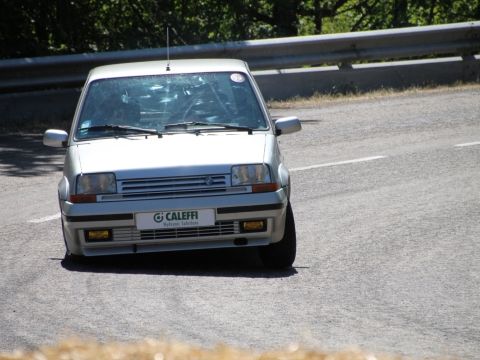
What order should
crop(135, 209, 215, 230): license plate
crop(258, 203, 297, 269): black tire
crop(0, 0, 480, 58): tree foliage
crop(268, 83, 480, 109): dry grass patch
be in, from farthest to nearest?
crop(0, 0, 480, 58): tree foliage < crop(268, 83, 480, 109): dry grass patch < crop(258, 203, 297, 269): black tire < crop(135, 209, 215, 230): license plate

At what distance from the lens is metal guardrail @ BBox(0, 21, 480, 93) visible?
1588cm

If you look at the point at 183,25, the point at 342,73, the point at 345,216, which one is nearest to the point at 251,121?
the point at 345,216

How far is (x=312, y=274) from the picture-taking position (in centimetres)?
784

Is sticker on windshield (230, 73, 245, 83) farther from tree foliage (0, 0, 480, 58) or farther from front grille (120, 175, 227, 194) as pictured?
tree foliage (0, 0, 480, 58)

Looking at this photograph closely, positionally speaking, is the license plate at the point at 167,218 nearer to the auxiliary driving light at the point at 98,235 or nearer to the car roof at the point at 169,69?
the auxiliary driving light at the point at 98,235

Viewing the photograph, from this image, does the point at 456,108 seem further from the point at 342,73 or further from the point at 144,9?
the point at 144,9

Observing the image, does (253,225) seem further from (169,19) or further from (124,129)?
(169,19)

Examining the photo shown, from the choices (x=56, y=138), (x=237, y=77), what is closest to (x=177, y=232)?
(x=56, y=138)

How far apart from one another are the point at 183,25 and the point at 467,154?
9.03 m

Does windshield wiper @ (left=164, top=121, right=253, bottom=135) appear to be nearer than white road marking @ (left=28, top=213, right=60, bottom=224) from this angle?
Yes

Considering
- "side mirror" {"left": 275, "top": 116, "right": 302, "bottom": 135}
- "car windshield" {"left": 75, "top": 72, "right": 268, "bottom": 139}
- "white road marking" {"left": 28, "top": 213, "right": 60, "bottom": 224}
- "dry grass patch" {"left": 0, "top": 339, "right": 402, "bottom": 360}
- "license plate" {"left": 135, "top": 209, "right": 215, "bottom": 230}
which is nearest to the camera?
"dry grass patch" {"left": 0, "top": 339, "right": 402, "bottom": 360}

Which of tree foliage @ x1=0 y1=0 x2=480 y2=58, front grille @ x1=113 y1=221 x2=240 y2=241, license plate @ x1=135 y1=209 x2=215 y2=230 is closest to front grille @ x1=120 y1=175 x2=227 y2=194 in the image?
license plate @ x1=135 y1=209 x2=215 y2=230

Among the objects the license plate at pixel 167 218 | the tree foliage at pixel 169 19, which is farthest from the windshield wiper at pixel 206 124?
the tree foliage at pixel 169 19

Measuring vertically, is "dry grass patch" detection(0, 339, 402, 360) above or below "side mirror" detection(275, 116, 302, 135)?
above
